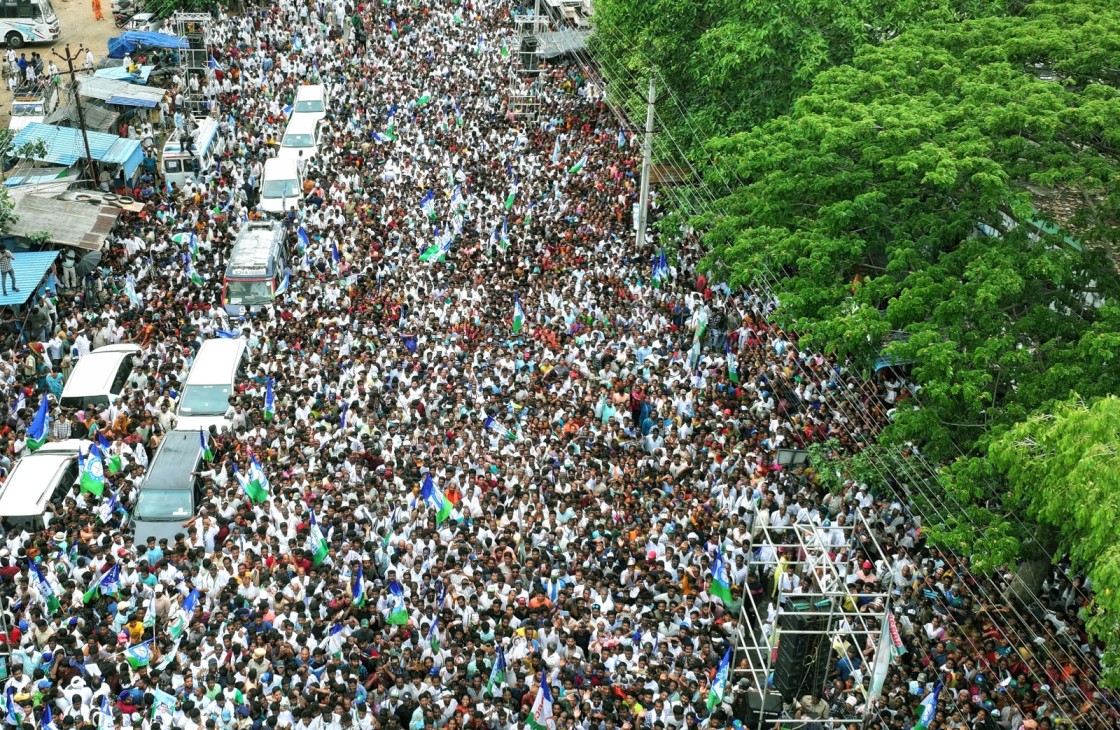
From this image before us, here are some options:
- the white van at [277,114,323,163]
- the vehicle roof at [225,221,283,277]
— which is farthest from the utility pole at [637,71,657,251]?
the white van at [277,114,323,163]

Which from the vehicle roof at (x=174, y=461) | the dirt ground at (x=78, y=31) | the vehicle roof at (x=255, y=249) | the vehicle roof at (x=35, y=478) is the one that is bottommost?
the dirt ground at (x=78, y=31)

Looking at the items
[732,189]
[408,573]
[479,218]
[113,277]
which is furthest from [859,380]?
[113,277]

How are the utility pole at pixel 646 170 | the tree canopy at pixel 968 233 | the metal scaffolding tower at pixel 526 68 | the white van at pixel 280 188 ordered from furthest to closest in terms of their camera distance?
the metal scaffolding tower at pixel 526 68 → the white van at pixel 280 188 → the utility pole at pixel 646 170 → the tree canopy at pixel 968 233

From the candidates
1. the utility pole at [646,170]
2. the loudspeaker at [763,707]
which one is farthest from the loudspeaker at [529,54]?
the loudspeaker at [763,707]

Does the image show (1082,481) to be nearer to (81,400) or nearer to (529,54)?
(81,400)

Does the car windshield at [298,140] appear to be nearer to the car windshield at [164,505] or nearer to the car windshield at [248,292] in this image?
the car windshield at [248,292]

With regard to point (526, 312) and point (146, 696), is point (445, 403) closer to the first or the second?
point (526, 312)
